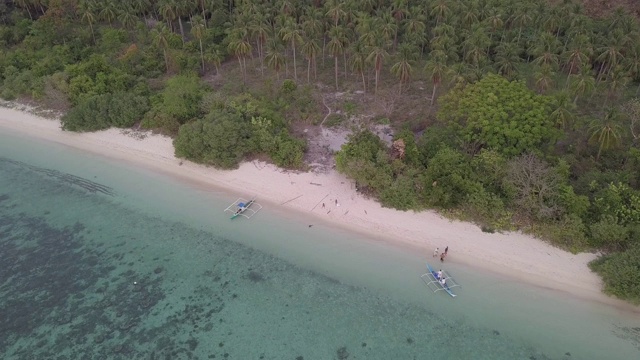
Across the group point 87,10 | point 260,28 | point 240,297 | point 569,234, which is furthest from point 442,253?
point 87,10

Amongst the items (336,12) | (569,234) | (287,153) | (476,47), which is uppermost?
(336,12)

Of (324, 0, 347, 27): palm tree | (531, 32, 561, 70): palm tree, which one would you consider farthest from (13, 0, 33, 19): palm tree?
(531, 32, 561, 70): palm tree

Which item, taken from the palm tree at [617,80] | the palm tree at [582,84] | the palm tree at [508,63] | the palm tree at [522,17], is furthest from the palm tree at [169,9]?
the palm tree at [617,80]

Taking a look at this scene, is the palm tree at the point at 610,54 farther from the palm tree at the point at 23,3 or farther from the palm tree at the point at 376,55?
the palm tree at the point at 23,3

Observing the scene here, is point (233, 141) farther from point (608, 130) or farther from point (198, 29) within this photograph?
point (608, 130)

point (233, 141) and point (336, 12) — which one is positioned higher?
point (336, 12)

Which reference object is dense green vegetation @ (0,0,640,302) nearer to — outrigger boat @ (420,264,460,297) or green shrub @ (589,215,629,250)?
green shrub @ (589,215,629,250)
